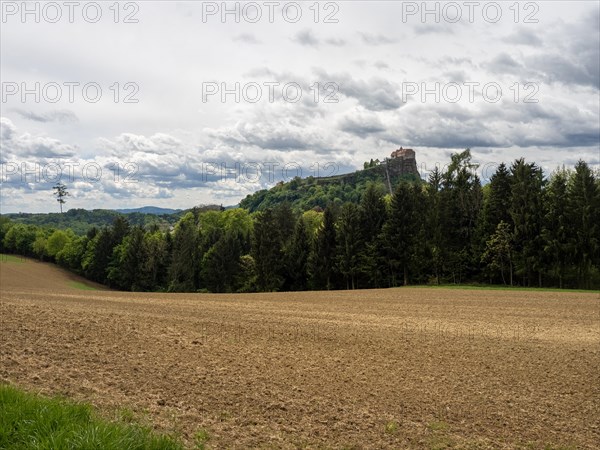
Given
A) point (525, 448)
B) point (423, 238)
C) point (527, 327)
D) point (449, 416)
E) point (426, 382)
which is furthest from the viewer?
point (423, 238)

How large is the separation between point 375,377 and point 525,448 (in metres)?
4.80

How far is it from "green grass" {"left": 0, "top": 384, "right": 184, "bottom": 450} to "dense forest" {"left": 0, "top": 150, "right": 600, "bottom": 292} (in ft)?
180

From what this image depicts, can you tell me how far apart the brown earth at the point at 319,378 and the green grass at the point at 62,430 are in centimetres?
94

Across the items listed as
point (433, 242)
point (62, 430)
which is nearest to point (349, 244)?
point (433, 242)

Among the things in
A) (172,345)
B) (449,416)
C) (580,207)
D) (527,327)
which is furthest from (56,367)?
(580,207)

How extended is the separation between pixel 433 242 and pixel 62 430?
60.7m

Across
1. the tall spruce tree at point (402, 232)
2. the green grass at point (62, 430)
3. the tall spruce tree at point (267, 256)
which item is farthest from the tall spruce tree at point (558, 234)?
the green grass at point (62, 430)

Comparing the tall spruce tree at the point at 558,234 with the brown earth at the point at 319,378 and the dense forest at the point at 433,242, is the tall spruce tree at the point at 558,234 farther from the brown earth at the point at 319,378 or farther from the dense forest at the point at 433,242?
the brown earth at the point at 319,378

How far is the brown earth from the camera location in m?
8.98

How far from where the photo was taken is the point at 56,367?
11.1m

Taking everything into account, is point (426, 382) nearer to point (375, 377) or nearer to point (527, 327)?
point (375, 377)

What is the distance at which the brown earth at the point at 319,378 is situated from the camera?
8984 millimetres

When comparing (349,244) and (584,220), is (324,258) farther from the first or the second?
(584,220)

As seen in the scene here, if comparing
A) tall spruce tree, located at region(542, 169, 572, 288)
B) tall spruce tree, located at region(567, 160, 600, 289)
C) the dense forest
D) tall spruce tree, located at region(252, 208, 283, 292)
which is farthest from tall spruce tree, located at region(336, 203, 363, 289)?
tall spruce tree, located at region(567, 160, 600, 289)
